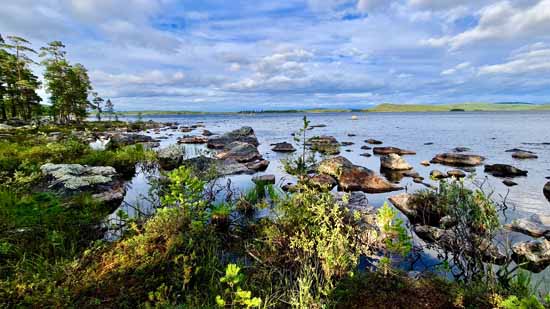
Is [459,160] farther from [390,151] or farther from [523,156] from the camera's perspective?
[523,156]

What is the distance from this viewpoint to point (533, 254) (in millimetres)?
5434

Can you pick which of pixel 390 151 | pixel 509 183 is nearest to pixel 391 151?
pixel 390 151

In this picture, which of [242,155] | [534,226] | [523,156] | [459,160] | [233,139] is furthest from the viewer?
[233,139]

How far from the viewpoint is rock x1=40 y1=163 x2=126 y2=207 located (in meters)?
8.14

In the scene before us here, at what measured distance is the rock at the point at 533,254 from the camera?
526cm

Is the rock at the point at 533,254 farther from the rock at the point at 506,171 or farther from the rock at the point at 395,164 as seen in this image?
the rock at the point at 506,171

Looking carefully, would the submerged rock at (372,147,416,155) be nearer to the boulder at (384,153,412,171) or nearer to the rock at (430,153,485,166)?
the rock at (430,153,485,166)

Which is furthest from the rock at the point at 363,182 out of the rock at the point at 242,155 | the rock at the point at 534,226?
the rock at the point at 242,155

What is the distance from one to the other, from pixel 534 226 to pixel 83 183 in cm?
1285

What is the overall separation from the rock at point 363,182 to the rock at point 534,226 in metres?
4.36

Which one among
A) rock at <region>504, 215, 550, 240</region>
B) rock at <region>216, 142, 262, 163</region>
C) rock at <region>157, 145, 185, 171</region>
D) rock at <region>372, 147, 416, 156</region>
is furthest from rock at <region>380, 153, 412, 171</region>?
rock at <region>157, 145, 185, 171</region>

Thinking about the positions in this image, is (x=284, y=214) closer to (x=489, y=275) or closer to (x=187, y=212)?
(x=187, y=212)

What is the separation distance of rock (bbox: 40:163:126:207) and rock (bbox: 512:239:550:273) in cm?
1054

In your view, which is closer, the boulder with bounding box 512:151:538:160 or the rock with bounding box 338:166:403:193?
the rock with bounding box 338:166:403:193
